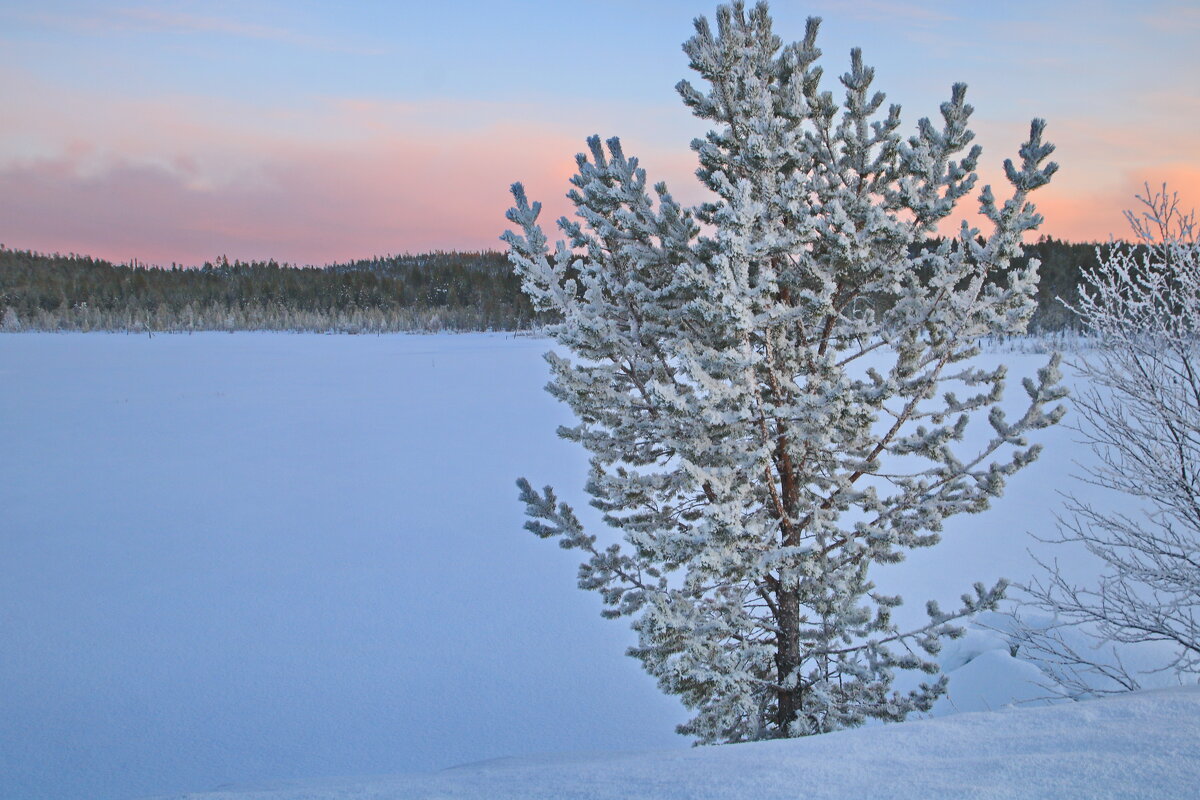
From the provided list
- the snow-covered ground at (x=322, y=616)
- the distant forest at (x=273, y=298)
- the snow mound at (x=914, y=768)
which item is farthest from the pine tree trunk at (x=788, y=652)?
the distant forest at (x=273, y=298)

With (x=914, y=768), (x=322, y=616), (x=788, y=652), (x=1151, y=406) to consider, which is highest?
(x=1151, y=406)

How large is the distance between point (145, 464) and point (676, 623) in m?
13.1

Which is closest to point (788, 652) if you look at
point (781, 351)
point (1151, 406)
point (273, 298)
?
point (781, 351)

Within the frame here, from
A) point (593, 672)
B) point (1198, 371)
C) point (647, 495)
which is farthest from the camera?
point (593, 672)

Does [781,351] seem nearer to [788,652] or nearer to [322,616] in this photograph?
[788,652]

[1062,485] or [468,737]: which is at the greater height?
[1062,485]

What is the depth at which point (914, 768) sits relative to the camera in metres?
2.51

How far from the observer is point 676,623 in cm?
393

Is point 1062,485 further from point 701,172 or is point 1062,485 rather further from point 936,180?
point 701,172

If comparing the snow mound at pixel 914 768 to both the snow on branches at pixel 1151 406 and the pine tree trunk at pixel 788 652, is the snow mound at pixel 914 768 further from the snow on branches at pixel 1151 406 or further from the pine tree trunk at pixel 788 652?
the snow on branches at pixel 1151 406

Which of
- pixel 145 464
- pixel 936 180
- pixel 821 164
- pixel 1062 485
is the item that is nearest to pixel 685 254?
pixel 821 164

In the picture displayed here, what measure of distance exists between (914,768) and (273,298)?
8270cm

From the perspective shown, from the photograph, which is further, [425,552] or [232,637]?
[425,552]

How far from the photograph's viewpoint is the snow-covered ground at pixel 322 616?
5328 mm
